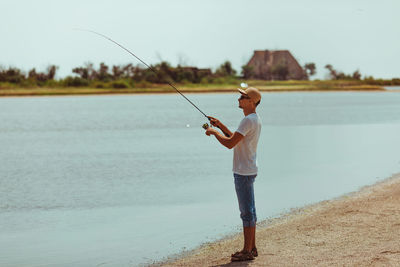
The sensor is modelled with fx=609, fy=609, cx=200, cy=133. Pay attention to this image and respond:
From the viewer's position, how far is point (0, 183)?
11.8m

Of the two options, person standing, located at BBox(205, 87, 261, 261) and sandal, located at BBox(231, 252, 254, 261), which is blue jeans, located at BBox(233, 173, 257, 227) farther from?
sandal, located at BBox(231, 252, 254, 261)

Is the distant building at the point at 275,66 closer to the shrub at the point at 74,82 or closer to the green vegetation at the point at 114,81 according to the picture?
the green vegetation at the point at 114,81

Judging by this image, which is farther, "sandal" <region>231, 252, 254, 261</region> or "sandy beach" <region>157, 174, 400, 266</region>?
"sandal" <region>231, 252, 254, 261</region>

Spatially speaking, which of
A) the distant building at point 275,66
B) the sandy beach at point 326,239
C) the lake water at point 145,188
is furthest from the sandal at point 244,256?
the distant building at point 275,66

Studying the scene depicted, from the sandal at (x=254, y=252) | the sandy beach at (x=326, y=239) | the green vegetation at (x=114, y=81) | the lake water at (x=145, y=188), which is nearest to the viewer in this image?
the sandy beach at (x=326, y=239)

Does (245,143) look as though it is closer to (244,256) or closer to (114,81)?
A: (244,256)

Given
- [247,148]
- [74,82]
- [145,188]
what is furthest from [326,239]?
[74,82]

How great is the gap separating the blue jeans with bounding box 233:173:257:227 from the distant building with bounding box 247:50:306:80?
87396mm

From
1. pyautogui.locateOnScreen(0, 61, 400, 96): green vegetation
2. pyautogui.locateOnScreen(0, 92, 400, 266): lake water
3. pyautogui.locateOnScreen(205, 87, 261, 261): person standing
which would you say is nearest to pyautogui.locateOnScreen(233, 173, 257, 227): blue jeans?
pyautogui.locateOnScreen(205, 87, 261, 261): person standing

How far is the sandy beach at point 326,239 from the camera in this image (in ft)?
16.3

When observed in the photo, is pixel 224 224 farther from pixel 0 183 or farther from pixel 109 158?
pixel 109 158

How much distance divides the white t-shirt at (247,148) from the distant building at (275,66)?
87479 millimetres

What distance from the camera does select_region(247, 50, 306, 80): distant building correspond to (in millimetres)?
95062

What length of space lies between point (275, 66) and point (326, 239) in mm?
90844
